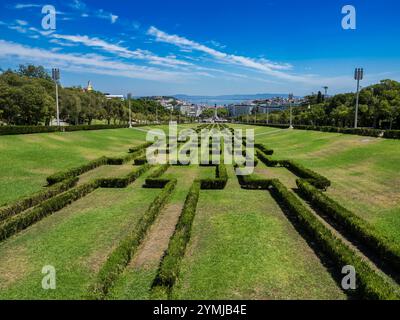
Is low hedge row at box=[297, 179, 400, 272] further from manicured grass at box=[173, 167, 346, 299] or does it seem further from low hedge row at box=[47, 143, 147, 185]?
low hedge row at box=[47, 143, 147, 185]

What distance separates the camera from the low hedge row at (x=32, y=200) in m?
12.9

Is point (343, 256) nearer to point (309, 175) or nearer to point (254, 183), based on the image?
point (254, 183)

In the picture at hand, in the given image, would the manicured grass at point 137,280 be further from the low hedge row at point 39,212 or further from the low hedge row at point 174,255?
the low hedge row at point 39,212

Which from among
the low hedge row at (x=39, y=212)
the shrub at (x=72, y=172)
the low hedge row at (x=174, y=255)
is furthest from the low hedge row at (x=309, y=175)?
the shrub at (x=72, y=172)

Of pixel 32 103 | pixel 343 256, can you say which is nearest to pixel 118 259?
pixel 343 256

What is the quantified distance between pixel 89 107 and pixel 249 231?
76.1 meters

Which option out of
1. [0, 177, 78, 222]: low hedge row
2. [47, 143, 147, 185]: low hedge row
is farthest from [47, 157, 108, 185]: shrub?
[0, 177, 78, 222]: low hedge row

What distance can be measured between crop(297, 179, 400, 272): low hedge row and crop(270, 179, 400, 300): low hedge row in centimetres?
79

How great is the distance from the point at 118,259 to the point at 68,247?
2.65 meters

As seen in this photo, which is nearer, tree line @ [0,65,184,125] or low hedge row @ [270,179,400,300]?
low hedge row @ [270,179,400,300]

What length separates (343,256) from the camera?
29.2 feet

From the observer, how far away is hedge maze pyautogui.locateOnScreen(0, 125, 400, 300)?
7.82 meters
